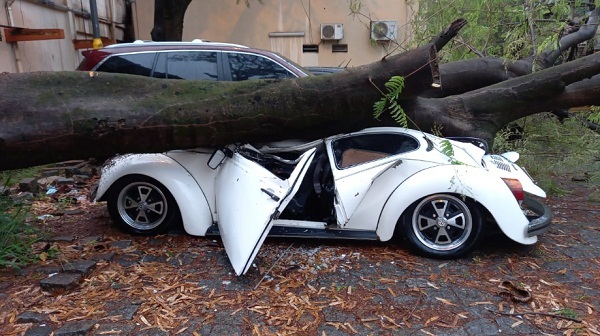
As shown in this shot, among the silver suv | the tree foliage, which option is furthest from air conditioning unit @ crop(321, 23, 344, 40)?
the silver suv

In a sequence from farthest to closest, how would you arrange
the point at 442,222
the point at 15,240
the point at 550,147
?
the point at 550,147 → the point at 15,240 → the point at 442,222

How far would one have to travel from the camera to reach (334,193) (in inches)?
161

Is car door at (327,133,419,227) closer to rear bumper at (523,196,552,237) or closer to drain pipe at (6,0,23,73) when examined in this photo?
rear bumper at (523,196,552,237)

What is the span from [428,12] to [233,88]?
4245 millimetres

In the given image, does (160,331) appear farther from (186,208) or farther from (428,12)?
(428,12)

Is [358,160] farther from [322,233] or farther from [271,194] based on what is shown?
[271,194]

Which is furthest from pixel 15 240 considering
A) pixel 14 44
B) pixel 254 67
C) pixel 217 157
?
pixel 14 44

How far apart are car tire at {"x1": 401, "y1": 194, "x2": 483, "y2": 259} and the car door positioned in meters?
A: 0.52

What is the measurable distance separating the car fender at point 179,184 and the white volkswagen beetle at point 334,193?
1 centimetres

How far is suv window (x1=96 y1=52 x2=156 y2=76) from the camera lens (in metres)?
6.45

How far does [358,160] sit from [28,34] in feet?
24.6

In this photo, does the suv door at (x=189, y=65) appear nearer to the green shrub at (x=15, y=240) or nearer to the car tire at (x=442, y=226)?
the green shrub at (x=15, y=240)

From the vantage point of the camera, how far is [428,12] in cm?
694

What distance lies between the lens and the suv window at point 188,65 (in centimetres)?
668
